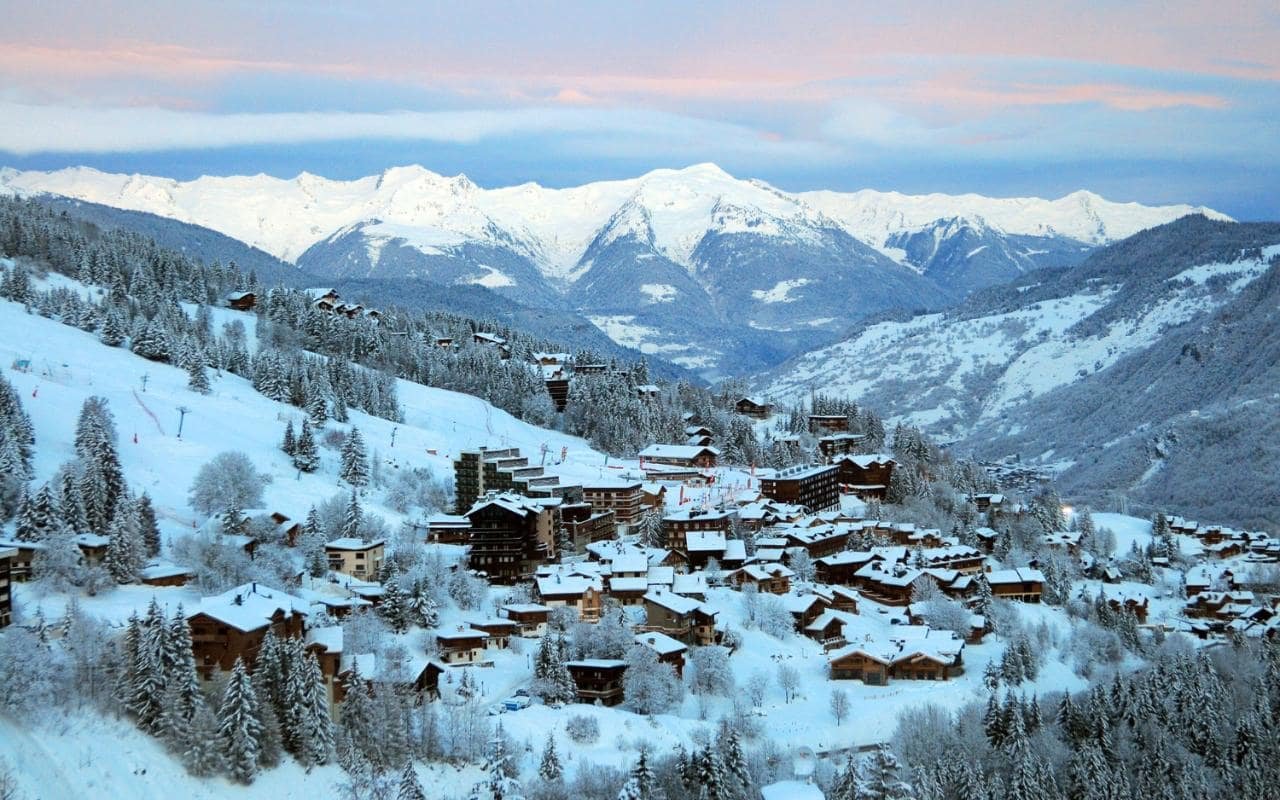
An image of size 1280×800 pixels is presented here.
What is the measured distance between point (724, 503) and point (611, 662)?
104ft

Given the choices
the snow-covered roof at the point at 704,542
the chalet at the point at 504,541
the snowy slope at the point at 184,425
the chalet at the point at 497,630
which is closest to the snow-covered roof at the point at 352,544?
the snowy slope at the point at 184,425

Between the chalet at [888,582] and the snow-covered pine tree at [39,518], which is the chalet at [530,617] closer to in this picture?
the snow-covered pine tree at [39,518]

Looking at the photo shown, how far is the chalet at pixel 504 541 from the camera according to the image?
66188 mm

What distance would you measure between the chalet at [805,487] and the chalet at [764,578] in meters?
20.6

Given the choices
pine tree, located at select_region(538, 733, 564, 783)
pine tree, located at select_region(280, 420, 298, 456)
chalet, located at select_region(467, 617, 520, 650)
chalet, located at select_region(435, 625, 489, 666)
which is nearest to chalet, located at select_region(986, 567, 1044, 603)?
chalet, located at select_region(467, 617, 520, 650)

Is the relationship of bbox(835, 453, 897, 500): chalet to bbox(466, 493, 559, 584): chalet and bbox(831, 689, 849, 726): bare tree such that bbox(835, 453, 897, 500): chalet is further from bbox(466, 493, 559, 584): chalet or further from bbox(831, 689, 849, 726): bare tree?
bbox(831, 689, 849, 726): bare tree

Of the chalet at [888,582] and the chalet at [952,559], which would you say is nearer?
the chalet at [888,582]

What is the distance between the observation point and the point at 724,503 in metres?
84.0

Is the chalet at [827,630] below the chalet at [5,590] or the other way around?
below

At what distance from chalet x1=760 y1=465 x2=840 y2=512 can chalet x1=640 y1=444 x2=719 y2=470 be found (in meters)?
7.35

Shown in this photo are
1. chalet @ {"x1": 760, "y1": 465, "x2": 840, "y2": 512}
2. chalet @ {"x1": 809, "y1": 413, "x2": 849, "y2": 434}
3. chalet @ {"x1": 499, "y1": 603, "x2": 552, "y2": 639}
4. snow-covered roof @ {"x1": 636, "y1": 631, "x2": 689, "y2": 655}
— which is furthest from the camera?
chalet @ {"x1": 809, "y1": 413, "x2": 849, "y2": 434}

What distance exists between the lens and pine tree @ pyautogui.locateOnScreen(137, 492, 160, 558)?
186 feet

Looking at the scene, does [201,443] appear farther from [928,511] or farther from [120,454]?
[928,511]

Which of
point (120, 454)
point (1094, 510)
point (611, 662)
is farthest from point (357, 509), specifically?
point (1094, 510)
